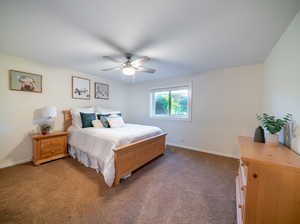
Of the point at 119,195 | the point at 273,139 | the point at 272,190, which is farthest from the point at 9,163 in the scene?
the point at 273,139

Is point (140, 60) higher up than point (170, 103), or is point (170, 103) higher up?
point (140, 60)

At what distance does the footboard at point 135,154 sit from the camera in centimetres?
190

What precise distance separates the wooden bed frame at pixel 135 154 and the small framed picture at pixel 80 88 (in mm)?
2438

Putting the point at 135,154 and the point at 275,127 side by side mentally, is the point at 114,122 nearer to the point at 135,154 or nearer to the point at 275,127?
the point at 135,154

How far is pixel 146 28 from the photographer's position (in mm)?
1545

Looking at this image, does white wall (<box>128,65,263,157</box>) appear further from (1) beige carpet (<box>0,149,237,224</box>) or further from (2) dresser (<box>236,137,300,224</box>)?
(2) dresser (<box>236,137,300,224</box>)

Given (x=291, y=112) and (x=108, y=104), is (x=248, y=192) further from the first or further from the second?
(x=108, y=104)

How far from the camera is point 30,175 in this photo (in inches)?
82.3

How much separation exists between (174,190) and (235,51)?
2584 millimetres

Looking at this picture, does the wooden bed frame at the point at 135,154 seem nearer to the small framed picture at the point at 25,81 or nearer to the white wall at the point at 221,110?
the white wall at the point at 221,110

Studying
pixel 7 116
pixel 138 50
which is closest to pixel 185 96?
pixel 138 50

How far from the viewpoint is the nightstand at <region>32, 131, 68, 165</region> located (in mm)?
2471

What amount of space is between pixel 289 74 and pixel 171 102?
9.27 ft

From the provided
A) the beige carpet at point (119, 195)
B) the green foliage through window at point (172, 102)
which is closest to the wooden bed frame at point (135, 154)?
the beige carpet at point (119, 195)
